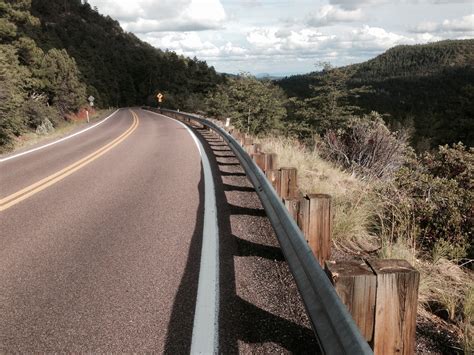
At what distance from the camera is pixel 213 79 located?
104m

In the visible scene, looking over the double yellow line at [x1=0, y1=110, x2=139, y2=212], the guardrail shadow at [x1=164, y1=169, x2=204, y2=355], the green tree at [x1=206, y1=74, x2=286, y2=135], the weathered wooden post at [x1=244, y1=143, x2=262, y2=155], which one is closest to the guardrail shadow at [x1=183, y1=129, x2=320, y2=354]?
the guardrail shadow at [x1=164, y1=169, x2=204, y2=355]

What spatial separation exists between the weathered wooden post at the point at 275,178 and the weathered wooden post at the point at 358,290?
3.05 m

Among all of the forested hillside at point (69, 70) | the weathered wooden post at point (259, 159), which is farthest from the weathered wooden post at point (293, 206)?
the forested hillside at point (69, 70)

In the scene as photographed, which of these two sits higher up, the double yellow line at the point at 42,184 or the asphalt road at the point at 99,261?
the double yellow line at the point at 42,184

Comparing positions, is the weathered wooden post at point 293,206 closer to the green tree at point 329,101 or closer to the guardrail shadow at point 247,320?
the guardrail shadow at point 247,320

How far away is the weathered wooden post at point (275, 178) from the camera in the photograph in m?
5.35

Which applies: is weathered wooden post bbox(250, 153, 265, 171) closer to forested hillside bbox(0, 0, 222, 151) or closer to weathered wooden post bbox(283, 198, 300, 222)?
weathered wooden post bbox(283, 198, 300, 222)

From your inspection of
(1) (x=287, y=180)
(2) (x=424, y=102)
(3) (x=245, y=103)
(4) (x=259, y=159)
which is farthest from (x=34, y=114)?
(2) (x=424, y=102)

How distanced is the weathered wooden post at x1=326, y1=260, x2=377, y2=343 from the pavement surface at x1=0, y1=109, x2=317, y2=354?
61 centimetres

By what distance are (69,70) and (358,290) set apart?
52.5m

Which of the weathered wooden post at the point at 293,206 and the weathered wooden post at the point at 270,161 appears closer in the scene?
the weathered wooden post at the point at 293,206

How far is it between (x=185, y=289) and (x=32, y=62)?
4101cm

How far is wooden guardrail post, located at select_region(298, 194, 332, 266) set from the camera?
3.70 metres

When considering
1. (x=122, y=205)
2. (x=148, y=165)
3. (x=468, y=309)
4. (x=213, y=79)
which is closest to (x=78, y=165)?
(x=148, y=165)
